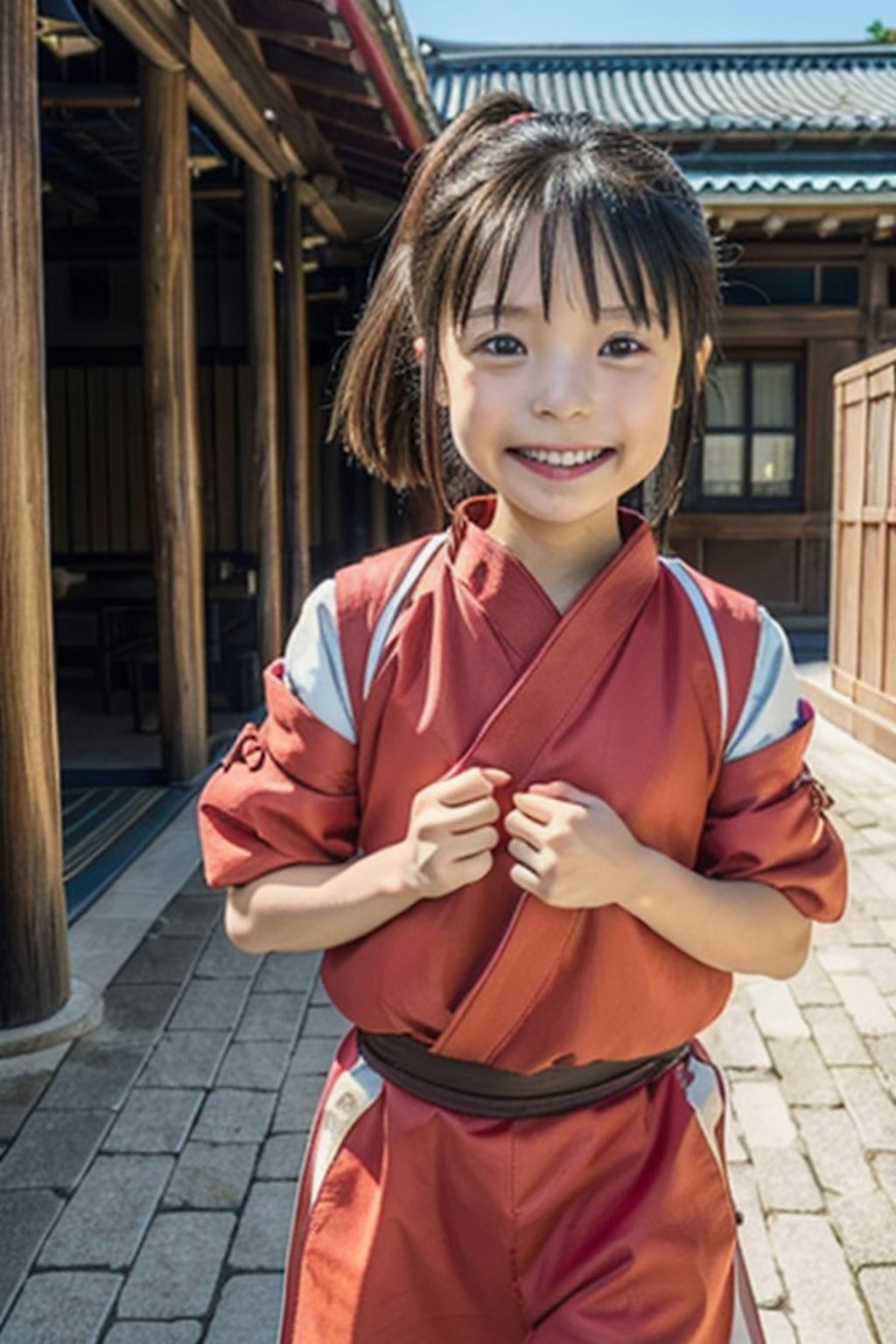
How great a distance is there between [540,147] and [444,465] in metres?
0.36

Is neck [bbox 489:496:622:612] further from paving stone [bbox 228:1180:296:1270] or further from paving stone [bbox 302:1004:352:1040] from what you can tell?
paving stone [bbox 302:1004:352:1040]

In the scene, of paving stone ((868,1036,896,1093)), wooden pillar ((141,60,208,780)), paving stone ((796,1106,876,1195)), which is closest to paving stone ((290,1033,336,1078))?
paving stone ((796,1106,876,1195))

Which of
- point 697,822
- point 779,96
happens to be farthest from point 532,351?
point 779,96

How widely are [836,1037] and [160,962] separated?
193 cm

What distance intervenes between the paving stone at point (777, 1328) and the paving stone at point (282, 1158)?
0.95 meters

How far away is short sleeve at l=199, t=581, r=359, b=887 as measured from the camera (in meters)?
1.31

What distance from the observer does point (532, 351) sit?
1.27m

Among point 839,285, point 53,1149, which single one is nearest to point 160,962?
point 53,1149

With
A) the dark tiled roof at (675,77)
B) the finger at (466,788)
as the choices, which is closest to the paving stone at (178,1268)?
the finger at (466,788)

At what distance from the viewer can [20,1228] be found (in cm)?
258

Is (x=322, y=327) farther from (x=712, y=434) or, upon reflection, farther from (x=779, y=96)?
(x=779, y=96)

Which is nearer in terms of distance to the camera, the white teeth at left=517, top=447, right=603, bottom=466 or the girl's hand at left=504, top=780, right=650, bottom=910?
the girl's hand at left=504, top=780, right=650, bottom=910

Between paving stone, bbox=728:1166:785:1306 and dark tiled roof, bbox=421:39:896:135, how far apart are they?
12.2m

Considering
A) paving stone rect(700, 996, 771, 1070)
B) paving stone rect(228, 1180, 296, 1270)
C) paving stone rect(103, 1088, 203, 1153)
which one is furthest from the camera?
paving stone rect(700, 996, 771, 1070)
